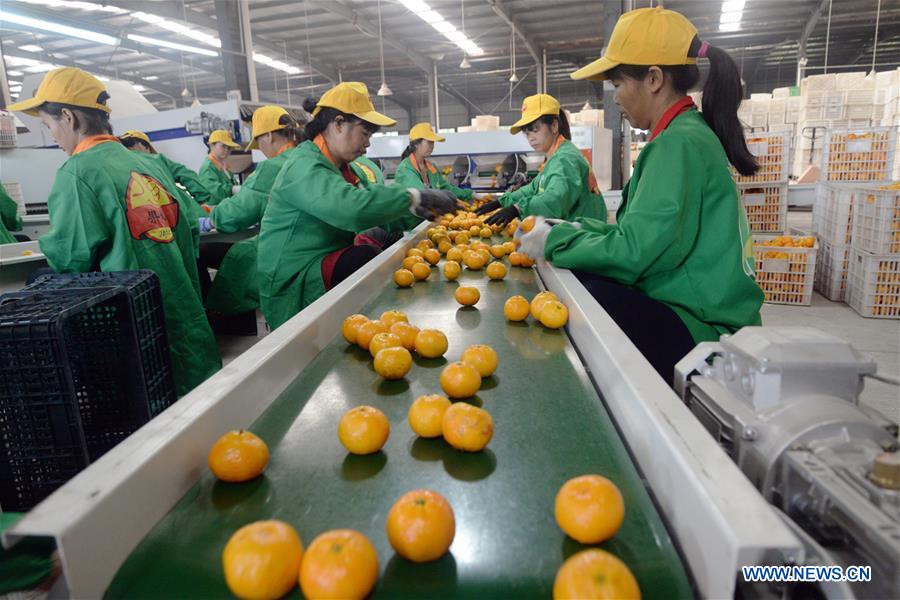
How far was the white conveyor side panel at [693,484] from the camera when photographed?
2.46 feet

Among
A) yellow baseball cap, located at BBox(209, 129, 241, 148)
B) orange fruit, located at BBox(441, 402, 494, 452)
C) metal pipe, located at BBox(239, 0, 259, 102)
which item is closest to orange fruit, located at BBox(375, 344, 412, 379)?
orange fruit, located at BBox(441, 402, 494, 452)

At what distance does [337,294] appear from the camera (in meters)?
2.33

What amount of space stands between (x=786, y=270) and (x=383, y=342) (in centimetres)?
574

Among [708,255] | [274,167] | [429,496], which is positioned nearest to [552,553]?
[429,496]

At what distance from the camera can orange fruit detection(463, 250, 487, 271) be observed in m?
3.27

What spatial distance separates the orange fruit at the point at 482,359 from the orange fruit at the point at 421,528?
2.30 ft

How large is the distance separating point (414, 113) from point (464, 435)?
89.0 feet

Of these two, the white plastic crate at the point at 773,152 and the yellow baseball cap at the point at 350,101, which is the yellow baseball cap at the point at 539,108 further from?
the white plastic crate at the point at 773,152

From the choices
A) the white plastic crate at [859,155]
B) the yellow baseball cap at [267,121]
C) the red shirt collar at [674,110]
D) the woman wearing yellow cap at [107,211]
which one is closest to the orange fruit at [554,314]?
the red shirt collar at [674,110]

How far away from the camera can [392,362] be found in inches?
64.2

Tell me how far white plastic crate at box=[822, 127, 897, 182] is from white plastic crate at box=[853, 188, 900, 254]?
1378 millimetres

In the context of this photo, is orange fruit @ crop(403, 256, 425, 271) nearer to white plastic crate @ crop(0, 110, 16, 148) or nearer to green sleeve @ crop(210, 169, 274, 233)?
green sleeve @ crop(210, 169, 274, 233)

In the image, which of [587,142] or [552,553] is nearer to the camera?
[552,553]

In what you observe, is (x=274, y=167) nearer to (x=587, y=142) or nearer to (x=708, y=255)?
(x=708, y=255)
